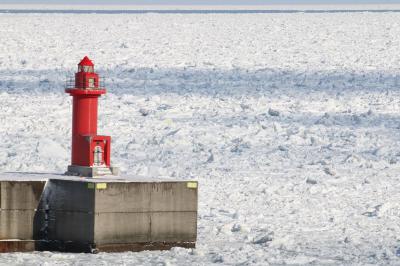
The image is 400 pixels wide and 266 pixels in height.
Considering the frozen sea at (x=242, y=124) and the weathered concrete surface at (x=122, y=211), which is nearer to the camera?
the weathered concrete surface at (x=122, y=211)

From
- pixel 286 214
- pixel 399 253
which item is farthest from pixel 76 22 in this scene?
pixel 399 253

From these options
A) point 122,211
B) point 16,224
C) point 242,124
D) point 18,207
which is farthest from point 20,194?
point 242,124

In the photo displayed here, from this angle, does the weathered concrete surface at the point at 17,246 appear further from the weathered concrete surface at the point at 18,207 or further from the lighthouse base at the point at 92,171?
the lighthouse base at the point at 92,171

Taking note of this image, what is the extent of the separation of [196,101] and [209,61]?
5122 mm

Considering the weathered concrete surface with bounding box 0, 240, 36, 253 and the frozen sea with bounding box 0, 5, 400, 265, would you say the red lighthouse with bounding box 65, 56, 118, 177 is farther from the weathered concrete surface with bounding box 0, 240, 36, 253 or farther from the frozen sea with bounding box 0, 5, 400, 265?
the frozen sea with bounding box 0, 5, 400, 265

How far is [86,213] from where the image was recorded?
30.3 ft

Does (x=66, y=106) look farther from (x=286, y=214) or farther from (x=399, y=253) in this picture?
(x=399, y=253)

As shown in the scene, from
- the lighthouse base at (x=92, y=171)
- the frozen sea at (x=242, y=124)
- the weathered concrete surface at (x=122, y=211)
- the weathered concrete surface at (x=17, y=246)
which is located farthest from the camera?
the frozen sea at (x=242, y=124)

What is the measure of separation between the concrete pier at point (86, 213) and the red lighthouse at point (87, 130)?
33cm

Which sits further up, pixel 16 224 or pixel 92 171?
pixel 92 171

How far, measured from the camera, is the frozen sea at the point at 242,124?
10180 mm

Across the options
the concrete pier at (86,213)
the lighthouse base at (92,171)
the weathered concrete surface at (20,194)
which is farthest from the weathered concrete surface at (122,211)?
the lighthouse base at (92,171)

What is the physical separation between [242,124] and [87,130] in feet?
25.2

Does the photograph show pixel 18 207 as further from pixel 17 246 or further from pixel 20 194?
pixel 17 246
